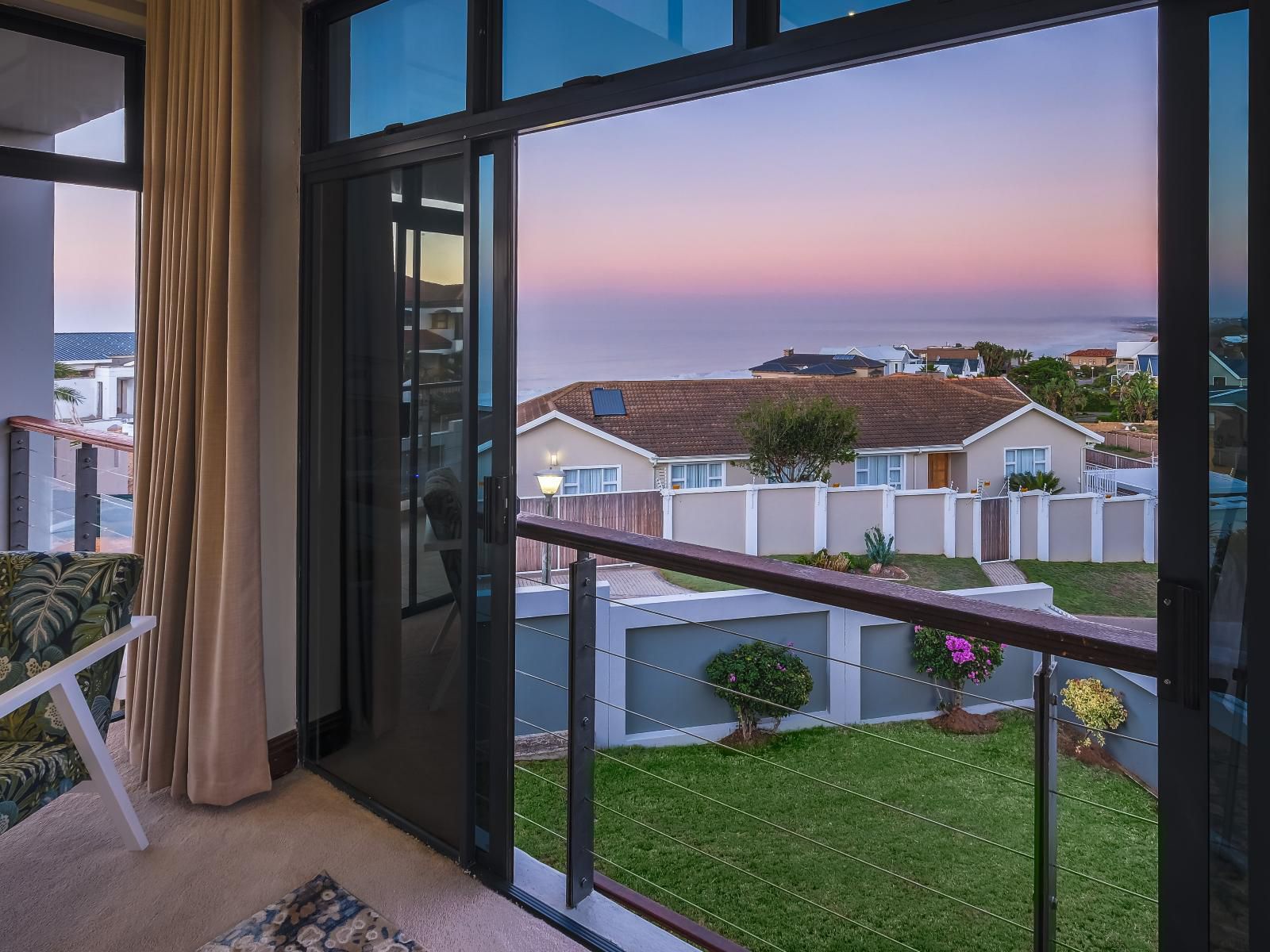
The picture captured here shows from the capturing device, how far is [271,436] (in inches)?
96.6

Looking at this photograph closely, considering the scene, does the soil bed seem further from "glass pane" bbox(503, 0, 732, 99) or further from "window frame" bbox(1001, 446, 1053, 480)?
"glass pane" bbox(503, 0, 732, 99)

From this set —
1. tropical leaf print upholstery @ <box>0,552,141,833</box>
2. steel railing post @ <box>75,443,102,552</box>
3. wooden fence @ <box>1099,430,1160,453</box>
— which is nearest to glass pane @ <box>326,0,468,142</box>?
tropical leaf print upholstery @ <box>0,552,141,833</box>

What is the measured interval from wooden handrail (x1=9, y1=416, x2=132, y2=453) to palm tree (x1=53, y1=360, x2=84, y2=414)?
0.12 m

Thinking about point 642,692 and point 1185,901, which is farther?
point 642,692

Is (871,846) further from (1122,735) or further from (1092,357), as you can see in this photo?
(1122,735)

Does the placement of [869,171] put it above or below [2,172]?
above

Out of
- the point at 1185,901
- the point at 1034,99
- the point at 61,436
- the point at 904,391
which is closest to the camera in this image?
the point at 1185,901

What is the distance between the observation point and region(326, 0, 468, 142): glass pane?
2006 millimetres

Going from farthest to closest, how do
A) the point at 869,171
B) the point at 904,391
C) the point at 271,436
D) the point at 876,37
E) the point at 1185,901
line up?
the point at 869,171
the point at 904,391
the point at 271,436
the point at 876,37
the point at 1185,901

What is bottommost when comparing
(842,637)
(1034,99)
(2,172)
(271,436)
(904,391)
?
(842,637)

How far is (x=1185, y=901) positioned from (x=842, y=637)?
6.01 feet

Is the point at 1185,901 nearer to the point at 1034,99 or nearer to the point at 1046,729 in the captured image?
the point at 1046,729

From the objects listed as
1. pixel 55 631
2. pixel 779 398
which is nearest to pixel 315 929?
pixel 55 631

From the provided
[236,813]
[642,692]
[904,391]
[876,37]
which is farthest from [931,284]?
[236,813]
